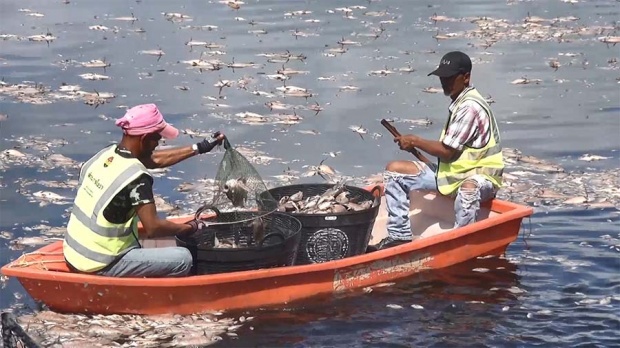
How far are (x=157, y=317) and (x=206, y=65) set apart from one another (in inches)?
428

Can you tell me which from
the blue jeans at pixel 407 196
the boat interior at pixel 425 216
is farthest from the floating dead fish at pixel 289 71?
the blue jeans at pixel 407 196

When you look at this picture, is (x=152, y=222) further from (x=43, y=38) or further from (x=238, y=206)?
(x=43, y=38)

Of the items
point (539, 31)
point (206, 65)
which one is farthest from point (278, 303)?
point (539, 31)

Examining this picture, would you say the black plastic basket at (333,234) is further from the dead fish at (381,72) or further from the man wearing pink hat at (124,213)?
the dead fish at (381,72)

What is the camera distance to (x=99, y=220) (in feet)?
27.4

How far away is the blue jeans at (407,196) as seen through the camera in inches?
404

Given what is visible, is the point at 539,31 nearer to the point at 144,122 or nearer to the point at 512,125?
the point at 512,125

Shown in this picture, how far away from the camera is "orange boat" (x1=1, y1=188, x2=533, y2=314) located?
857cm

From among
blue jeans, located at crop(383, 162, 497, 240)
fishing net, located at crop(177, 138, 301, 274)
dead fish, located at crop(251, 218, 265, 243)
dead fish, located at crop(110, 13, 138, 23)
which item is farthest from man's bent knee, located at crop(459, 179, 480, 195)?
dead fish, located at crop(110, 13, 138, 23)

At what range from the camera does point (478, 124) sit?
10203mm

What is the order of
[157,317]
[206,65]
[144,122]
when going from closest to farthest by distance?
[144,122] < [157,317] < [206,65]

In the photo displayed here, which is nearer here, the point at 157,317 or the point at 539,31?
the point at 157,317

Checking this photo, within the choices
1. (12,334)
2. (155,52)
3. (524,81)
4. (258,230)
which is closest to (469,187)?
(258,230)

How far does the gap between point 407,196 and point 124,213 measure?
338cm
